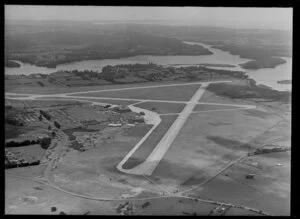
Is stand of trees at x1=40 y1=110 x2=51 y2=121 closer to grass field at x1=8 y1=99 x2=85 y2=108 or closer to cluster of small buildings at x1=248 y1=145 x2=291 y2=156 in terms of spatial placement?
grass field at x1=8 y1=99 x2=85 y2=108

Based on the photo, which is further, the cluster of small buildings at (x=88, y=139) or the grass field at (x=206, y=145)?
the cluster of small buildings at (x=88, y=139)

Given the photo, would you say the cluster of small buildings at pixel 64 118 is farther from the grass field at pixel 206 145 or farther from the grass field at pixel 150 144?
the grass field at pixel 206 145

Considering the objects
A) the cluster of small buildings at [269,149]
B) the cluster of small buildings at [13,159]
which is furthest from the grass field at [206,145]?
the cluster of small buildings at [13,159]

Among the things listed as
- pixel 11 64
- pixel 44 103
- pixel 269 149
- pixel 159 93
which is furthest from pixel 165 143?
pixel 11 64

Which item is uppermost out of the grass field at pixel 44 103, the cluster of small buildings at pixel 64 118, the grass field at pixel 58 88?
the grass field at pixel 58 88

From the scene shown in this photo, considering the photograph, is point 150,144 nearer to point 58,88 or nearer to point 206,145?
point 206,145

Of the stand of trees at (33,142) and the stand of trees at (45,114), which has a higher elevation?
the stand of trees at (45,114)
